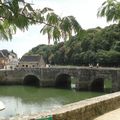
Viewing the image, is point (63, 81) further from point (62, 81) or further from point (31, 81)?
point (31, 81)

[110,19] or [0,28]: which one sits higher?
[110,19]

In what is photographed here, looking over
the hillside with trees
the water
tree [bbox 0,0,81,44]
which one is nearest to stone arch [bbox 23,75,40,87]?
the hillside with trees

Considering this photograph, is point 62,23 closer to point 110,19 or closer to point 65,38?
point 65,38

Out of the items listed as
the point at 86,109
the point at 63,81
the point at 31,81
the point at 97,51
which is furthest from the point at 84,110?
the point at 97,51

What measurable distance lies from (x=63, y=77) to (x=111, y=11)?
45589mm

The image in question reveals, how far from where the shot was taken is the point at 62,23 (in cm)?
264

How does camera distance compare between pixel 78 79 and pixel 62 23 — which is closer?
pixel 62 23

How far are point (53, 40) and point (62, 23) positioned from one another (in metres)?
0.15

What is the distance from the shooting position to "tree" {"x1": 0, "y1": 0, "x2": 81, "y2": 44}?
2.53m

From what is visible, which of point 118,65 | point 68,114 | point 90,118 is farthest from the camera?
point 118,65

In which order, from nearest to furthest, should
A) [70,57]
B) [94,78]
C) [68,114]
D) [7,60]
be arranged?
[68,114] → [94,78] → [70,57] → [7,60]

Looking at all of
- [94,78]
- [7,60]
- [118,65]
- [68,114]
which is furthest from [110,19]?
[7,60]

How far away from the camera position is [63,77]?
50469 millimetres

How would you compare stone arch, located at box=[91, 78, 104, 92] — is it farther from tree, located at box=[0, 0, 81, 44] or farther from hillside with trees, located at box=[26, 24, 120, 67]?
tree, located at box=[0, 0, 81, 44]
